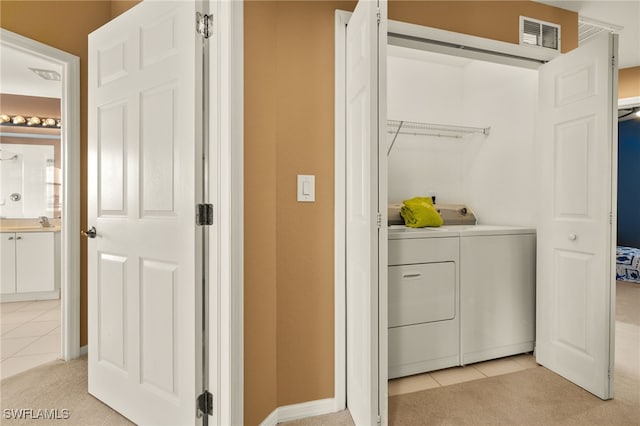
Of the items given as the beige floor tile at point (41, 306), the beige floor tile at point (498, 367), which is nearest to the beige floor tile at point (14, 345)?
the beige floor tile at point (41, 306)

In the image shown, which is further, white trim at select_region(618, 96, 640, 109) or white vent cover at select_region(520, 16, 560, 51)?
white trim at select_region(618, 96, 640, 109)

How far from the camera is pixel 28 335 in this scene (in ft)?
8.71

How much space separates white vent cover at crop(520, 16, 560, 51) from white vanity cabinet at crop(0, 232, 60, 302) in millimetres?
5063

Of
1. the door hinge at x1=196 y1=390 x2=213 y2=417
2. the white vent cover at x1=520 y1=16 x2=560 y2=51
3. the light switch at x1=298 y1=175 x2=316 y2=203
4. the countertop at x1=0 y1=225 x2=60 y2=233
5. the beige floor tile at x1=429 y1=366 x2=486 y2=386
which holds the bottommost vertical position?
the beige floor tile at x1=429 y1=366 x2=486 y2=386

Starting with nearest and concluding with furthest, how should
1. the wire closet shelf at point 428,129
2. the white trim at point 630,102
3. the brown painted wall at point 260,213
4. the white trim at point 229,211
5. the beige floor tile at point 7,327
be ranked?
the white trim at point 229,211
the brown painted wall at point 260,213
the wire closet shelf at point 428,129
the beige floor tile at point 7,327
the white trim at point 630,102

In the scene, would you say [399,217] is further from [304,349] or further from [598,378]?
[598,378]

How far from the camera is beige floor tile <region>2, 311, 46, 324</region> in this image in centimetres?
297

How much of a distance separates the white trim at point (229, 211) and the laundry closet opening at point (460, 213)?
98cm

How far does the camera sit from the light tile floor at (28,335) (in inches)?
86.7

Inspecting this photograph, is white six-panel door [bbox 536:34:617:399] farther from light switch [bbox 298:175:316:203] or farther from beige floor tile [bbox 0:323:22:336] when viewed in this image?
beige floor tile [bbox 0:323:22:336]

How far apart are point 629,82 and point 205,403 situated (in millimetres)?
5017

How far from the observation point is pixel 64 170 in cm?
220

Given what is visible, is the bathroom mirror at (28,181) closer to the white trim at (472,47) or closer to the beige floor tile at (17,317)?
the beige floor tile at (17,317)

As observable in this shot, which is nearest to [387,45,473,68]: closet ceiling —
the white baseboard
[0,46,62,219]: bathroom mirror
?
the white baseboard
